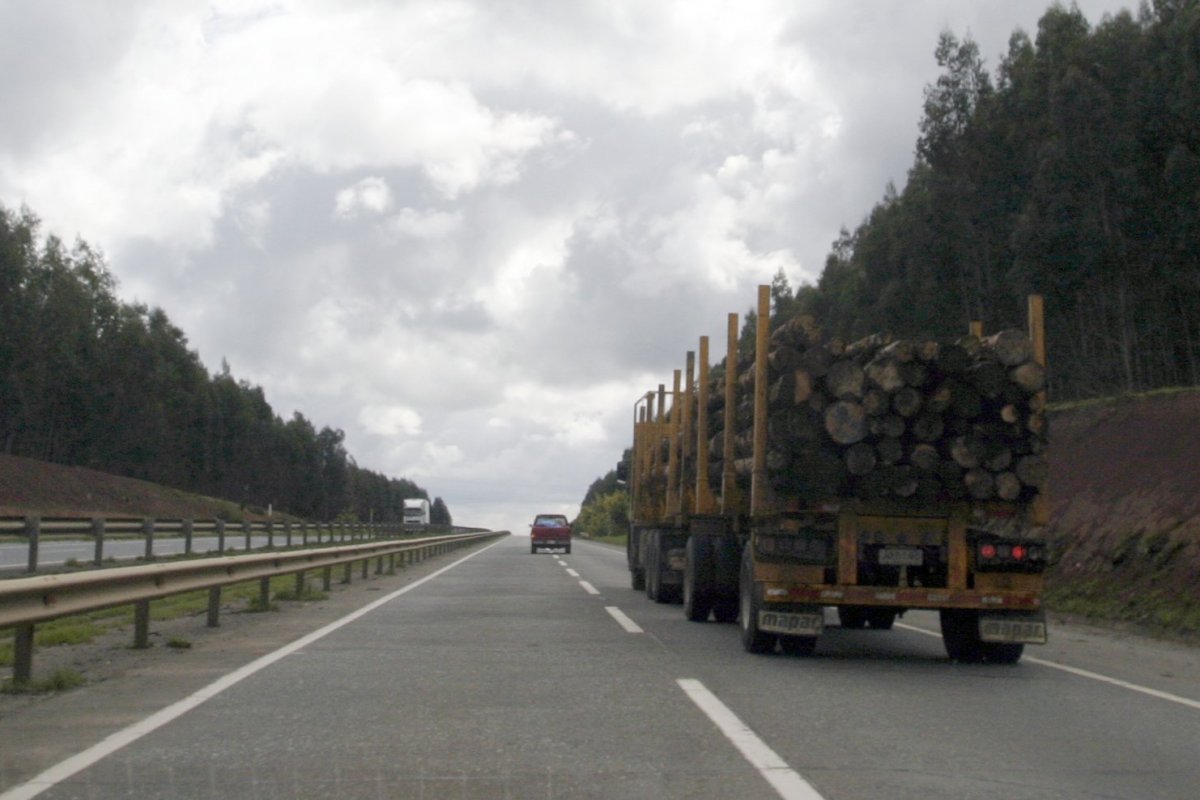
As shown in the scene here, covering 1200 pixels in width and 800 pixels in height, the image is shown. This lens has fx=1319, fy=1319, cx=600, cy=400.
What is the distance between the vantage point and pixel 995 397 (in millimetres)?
11352

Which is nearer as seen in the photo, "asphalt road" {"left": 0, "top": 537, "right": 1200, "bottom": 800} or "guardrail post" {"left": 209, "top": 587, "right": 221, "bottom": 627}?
"asphalt road" {"left": 0, "top": 537, "right": 1200, "bottom": 800}

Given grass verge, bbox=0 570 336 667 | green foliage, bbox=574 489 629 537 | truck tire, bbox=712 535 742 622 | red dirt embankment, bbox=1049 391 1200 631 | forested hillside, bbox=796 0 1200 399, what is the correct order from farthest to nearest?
green foliage, bbox=574 489 629 537, forested hillside, bbox=796 0 1200 399, red dirt embankment, bbox=1049 391 1200 631, truck tire, bbox=712 535 742 622, grass verge, bbox=0 570 336 667

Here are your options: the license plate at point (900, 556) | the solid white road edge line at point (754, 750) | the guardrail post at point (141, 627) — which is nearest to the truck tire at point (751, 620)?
the license plate at point (900, 556)

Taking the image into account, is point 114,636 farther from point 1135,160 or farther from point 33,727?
point 1135,160

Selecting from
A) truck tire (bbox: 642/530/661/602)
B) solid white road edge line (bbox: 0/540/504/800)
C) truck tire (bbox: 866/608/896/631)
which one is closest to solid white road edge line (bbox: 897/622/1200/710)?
truck tire (bbox: 866/608/896/631)

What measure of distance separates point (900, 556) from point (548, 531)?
4170 centimetres

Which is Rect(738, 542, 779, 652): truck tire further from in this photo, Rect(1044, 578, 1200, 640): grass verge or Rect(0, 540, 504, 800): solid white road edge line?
Rect(1044, 578, 1200, 640): grass verge

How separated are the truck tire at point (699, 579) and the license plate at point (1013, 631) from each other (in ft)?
15.2

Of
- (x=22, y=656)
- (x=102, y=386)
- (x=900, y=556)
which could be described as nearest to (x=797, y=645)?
(x=900, y=556)

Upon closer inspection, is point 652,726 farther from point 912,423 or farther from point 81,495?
point 81,495

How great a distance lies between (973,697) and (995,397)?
3037 mm

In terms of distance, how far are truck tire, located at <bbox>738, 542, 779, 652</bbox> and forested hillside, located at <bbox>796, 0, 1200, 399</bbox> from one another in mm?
35386

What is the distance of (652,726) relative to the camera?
7.67 meters

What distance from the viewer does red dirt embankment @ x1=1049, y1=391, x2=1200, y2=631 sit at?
17.7 metres
